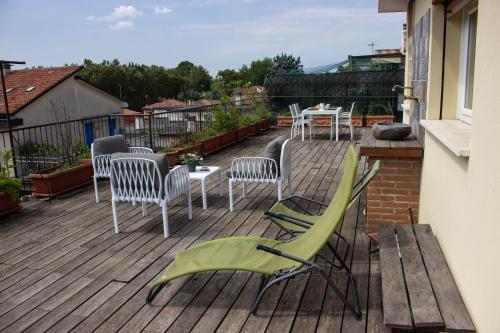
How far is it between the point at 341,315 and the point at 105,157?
380cm

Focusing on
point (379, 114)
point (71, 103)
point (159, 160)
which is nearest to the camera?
point (159, 160)

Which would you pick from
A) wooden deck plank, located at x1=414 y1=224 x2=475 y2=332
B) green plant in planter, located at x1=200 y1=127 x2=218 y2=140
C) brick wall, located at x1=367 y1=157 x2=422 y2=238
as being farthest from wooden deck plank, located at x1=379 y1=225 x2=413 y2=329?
green plant in planter, located at x1=200 y1=127 x2=218 y2=140

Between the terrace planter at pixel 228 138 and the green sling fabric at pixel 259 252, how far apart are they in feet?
21.8

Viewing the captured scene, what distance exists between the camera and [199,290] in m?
3.02

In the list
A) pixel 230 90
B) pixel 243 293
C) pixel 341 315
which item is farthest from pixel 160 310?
pixel 230 90

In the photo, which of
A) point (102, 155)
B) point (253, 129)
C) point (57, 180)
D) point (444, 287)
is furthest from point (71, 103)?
point (444, 287)

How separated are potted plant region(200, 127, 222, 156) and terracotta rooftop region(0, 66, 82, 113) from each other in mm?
18859

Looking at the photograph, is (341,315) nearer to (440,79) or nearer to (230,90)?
A: (440,79)

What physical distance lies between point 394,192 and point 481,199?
2.02 m

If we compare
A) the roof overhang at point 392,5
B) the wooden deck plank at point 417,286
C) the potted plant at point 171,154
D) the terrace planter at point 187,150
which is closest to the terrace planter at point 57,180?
the potted plant at point 171,154

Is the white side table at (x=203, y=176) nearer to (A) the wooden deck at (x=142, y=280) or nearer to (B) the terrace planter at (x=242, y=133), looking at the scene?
(A) the wooden deck at (x=142, y=280)

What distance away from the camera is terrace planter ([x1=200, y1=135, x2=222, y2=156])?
338 inches

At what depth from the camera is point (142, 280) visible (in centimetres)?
320

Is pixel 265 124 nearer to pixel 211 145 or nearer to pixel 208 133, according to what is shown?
pixel 208 133
